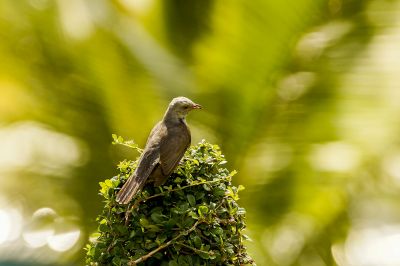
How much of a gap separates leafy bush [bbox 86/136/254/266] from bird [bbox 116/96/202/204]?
4 cm

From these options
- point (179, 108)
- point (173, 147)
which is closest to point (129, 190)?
point (173, 147)

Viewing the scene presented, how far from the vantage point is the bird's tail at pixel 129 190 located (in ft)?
6.16

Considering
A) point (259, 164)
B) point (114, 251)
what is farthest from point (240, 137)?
point (114, 251)

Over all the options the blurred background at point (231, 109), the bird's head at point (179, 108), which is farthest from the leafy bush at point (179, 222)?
the blurred background at point (231, 109)

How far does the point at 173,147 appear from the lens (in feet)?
6.52

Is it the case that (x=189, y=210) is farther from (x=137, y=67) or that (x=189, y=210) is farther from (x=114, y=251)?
(x=137, y=67)

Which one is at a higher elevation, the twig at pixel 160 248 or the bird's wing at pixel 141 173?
the bird's wing at pixel 141 173

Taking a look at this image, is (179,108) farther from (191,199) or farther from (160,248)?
(160,248)

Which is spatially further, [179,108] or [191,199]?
[179,108]

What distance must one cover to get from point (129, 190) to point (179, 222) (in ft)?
0.46

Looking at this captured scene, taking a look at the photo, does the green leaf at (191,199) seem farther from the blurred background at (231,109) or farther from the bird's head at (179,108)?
the blurred background at (231,109)

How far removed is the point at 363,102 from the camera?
130 inches

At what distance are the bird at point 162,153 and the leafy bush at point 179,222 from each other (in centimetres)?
4

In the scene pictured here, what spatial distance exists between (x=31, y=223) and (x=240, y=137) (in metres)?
1.06
